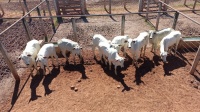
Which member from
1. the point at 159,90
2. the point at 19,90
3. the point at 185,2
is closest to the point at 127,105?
the point at 159,90

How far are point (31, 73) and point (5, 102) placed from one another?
65.5 inches

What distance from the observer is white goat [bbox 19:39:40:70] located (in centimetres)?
776

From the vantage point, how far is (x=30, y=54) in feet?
25.5

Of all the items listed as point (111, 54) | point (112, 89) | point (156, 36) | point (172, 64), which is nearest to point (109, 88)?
point (112, 89)

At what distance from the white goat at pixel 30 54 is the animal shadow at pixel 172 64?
238 inches

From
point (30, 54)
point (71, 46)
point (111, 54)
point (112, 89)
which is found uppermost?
point (30, 54)

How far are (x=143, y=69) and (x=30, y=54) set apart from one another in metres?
5.18

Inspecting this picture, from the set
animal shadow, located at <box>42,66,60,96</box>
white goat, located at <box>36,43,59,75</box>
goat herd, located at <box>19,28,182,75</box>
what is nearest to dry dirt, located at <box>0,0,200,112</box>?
animal shadow, located at <box>42,66,60,96</box>

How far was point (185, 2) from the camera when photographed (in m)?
17.6

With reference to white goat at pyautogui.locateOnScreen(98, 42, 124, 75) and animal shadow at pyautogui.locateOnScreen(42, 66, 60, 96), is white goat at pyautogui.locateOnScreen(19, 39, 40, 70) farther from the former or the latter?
white goat at pyautogui.locateOnScreen(98, 42, 124, 75)

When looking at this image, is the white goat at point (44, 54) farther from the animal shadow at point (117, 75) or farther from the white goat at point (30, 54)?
the animal shadow at point (117, 75)

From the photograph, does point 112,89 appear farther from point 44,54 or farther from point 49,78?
point 44,54

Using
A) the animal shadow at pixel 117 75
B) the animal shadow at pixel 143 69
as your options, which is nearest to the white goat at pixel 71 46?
the animal shadow at pixel 117 75

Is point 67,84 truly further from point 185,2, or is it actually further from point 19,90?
point 185,2
